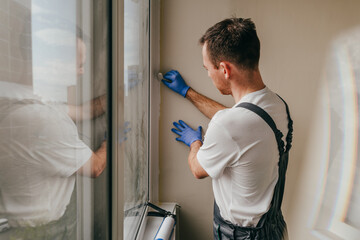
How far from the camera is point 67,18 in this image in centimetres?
44

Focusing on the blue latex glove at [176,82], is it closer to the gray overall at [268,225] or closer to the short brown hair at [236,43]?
the short brown hair at [236,43]

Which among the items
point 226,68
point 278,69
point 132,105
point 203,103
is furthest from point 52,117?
point 278,69

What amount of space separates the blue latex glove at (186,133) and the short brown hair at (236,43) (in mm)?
559

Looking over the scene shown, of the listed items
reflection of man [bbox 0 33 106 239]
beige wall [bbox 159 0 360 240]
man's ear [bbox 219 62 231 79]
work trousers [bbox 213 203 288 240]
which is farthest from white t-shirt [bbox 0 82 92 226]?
beige wall [bbox 159 0 360 240]

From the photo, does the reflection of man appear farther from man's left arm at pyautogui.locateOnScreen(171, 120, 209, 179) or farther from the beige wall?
the beige wall

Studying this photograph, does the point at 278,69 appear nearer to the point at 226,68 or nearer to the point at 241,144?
the point at 226,68

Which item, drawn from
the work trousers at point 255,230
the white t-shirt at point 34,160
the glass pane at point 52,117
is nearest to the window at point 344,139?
the work trousers at point 255,230

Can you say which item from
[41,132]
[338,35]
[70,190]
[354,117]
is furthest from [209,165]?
[338,35]

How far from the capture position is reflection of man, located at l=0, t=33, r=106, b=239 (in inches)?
12.1

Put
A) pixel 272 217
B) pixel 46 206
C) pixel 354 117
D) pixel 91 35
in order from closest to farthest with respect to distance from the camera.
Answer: pixel 46 206 → pixel 91 35 → pixel 272 217 → pixel 354 117

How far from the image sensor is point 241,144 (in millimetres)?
915

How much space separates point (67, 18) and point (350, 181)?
1.67 meters

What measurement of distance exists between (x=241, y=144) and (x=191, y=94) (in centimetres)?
67

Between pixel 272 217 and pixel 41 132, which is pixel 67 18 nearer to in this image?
pixel 41 132
